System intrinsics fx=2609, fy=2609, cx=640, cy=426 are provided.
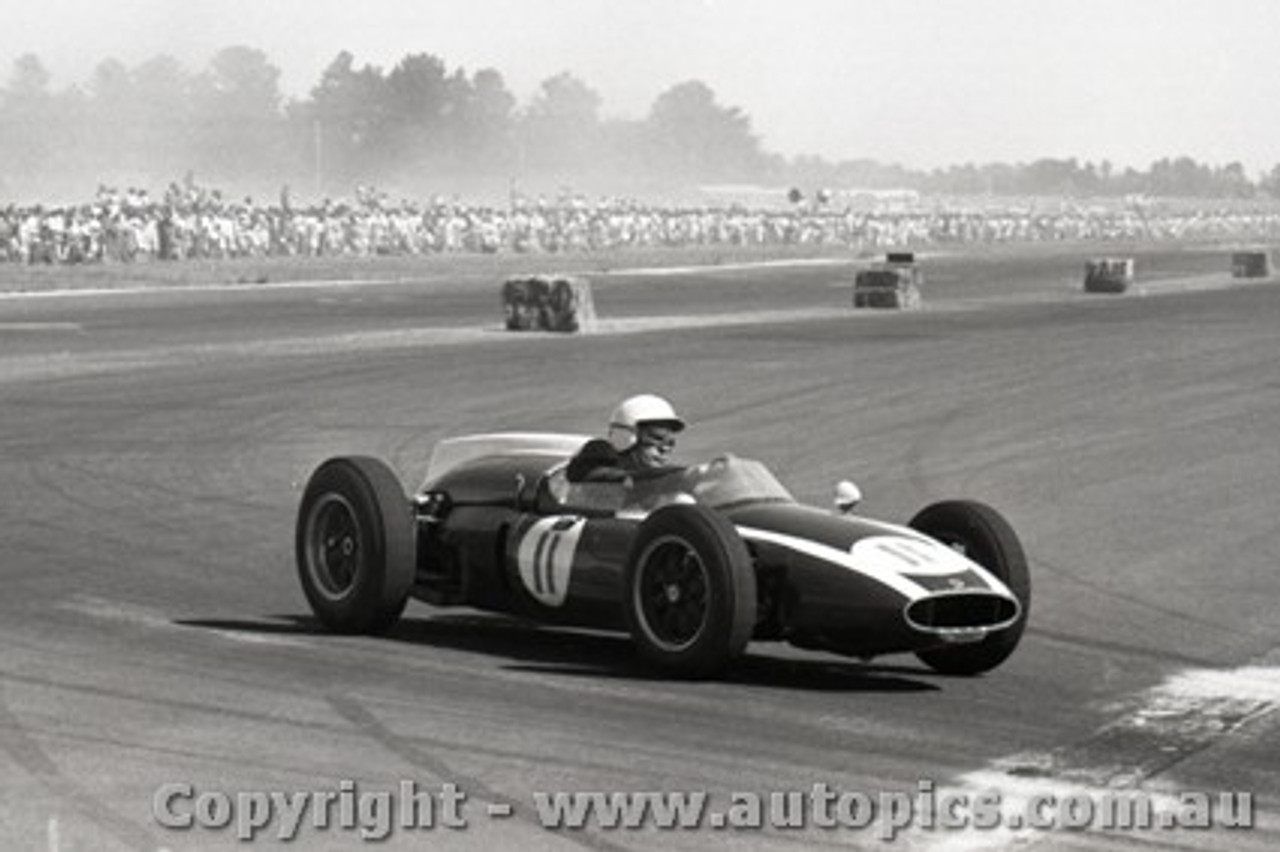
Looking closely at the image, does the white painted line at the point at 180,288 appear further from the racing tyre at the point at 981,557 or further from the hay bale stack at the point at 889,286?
the racing tyre at the point at 981,557

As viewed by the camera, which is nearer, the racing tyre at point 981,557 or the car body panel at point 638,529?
the car body panel at point 638,529

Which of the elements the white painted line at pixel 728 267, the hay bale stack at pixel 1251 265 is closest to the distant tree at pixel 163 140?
the white painted line at pixel 728 267

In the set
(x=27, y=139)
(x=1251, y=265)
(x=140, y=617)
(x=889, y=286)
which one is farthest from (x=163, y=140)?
(x=140, y=617)

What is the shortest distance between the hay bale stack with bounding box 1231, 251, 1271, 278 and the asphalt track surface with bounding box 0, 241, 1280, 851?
3384 cm

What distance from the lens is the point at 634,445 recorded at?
1216 centimetres

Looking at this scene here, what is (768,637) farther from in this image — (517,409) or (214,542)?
(517,409)

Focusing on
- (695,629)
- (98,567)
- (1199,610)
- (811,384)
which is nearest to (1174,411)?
(811,384)

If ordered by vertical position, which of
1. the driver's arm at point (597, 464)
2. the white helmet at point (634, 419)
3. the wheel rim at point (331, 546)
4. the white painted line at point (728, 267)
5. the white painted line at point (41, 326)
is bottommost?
the white painted line at point (728, 267)

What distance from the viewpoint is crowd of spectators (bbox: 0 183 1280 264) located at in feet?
212

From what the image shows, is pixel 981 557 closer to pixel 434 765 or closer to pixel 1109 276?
pixel 434 765

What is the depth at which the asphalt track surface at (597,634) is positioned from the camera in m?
9.01

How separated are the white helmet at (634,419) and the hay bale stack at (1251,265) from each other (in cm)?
5979

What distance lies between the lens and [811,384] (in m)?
29.8

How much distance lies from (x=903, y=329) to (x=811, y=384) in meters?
11.9
